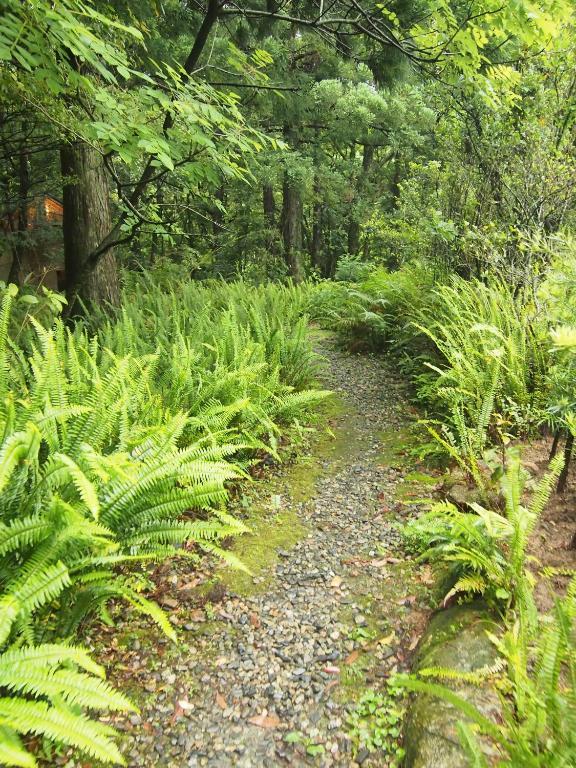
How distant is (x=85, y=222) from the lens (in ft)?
19.6

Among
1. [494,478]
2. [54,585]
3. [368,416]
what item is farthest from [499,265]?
[54,585]

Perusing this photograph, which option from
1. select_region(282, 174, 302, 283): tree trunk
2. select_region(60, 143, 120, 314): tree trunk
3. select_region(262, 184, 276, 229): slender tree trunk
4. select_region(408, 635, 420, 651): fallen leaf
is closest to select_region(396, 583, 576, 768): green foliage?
select_region(408, 635, 420, 651): fallen leaf

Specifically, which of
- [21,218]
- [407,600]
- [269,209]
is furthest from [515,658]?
[269,209]

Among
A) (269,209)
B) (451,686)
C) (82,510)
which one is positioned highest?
(269,209)

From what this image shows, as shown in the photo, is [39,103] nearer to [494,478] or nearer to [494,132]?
[494,478]

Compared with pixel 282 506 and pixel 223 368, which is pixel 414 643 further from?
pixel 223 368

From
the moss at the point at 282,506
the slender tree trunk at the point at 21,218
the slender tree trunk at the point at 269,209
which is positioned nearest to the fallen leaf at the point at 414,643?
the moss at the point at 282,506

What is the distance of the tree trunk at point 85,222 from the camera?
229 inches

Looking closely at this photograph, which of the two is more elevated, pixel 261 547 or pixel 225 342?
pixel 225 342

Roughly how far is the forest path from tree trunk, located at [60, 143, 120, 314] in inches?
137

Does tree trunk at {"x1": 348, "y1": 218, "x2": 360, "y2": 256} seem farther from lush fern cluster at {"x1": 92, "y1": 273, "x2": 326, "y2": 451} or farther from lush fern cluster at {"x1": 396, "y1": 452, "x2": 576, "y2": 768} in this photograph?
lush fern cluster at {"x1": 396, "y1": 452, "x2": 576, "y2": 768}

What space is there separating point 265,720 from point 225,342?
3.30 m

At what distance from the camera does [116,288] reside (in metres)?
6.35

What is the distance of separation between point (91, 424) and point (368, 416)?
3.46 metres
